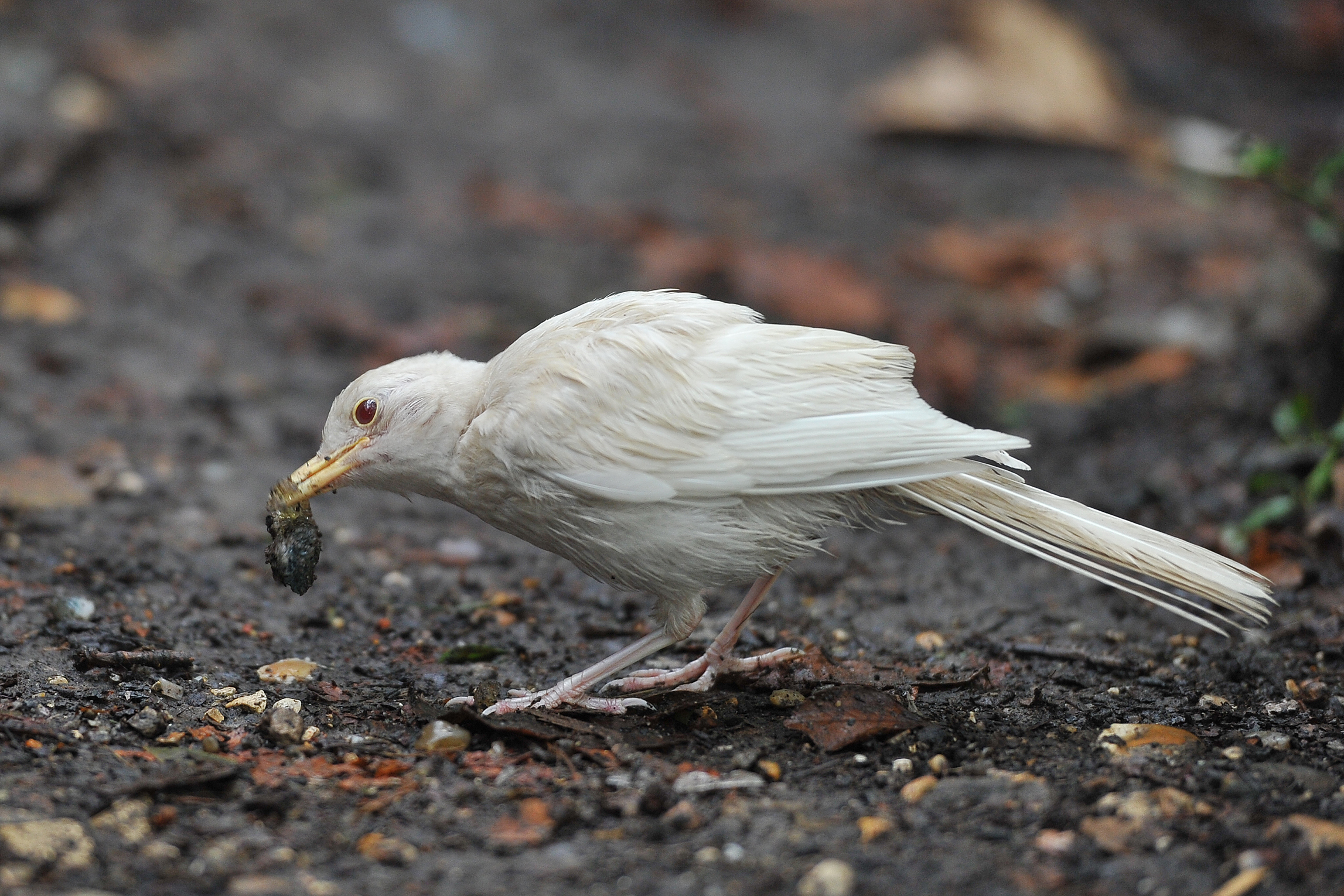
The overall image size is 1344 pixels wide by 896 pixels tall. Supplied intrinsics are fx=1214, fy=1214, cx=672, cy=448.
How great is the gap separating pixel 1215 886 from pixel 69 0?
10602mm

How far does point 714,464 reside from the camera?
3.78m

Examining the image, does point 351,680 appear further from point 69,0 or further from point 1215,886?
point 69,0

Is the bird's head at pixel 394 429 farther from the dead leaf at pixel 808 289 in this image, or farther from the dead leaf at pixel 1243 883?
the dead leaf at pixel 808 289

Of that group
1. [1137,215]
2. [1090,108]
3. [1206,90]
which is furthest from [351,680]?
[1206,90]

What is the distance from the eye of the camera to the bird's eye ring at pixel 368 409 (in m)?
4.28

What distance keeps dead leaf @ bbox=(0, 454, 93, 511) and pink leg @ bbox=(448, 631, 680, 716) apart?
8.16 feet

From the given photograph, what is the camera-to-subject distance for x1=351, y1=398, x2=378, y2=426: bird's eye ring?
4.28 metres

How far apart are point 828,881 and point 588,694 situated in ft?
4.78

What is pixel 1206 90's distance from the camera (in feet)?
38.6

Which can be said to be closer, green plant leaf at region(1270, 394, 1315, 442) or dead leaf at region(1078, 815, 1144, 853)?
dead leaf at region(1078, 815, 1144, 853)

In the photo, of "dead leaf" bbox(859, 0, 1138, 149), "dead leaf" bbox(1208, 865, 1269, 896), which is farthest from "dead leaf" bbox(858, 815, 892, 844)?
"dead leaf" bbox(859, 0, 1138, 149)

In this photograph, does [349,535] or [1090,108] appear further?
[1090,108]

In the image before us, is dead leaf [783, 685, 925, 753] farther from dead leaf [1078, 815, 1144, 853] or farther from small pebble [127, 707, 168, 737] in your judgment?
small pebble [127, 707, 168, 737]

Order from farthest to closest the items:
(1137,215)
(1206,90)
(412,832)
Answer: (1206,90) → (1137,215) → (412,832)
